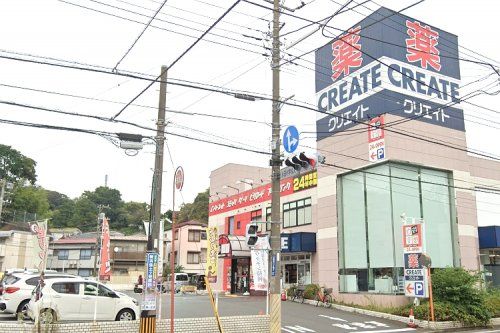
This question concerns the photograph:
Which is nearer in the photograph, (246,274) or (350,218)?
(350,218)

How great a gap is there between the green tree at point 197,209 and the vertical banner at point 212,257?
46445 mm

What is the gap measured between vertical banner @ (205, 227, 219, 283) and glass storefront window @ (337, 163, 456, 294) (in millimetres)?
8229

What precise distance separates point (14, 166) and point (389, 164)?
5935 cm

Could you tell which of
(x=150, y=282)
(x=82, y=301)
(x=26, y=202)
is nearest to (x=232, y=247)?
(x=82, y=301)

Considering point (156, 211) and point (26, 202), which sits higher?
point (26, 202)

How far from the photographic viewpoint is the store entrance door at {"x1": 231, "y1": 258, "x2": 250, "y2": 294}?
3372 cm

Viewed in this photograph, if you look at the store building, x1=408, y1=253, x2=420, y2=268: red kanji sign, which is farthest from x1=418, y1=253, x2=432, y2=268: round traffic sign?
the store building

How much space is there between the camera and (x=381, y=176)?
2272 centimetres

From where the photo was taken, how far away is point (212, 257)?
1482 cm

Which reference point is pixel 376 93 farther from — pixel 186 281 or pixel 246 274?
pixel 186 281

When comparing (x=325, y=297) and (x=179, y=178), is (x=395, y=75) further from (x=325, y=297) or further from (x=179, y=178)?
(x=179, y=178)

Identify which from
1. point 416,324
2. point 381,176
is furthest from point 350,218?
point 416,324

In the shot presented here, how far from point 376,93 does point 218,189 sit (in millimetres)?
19850

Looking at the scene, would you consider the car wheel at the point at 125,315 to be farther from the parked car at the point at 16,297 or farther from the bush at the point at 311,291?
the bush at the point at 311,291
